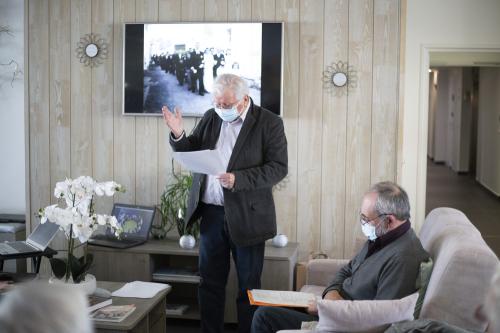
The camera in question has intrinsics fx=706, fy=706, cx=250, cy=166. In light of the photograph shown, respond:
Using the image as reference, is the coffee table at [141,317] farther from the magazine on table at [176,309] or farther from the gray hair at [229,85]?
the gray hair at [229,85]

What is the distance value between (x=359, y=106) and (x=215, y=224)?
1.57 metres

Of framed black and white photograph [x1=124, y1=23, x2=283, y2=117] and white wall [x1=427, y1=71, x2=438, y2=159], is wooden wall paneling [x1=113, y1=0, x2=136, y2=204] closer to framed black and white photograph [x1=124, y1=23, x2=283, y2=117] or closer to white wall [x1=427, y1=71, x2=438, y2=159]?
framed black and white photograph [x1=124, y1=23, x2=283, y2=117]

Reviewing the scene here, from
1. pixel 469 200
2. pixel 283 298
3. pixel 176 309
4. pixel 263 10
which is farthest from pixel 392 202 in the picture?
pixel 469 200

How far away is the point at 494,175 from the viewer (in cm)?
1002

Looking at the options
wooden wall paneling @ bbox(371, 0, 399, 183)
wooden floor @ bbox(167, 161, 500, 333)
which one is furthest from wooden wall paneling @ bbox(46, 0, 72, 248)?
wooden wall paneling @ bbox(371, 0, 399, 183)

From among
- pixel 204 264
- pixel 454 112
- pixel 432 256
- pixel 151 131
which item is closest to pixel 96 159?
pixel 151 131

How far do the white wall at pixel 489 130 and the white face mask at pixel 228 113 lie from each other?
22.4 ft

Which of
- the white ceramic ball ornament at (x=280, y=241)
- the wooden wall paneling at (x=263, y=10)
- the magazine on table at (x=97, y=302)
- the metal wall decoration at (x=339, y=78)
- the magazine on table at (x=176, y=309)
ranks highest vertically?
the wooden wall paneling at (x=263, y=10)

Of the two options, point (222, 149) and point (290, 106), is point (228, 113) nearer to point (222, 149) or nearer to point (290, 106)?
point (222, 149)

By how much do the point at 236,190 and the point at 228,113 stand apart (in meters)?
0.42

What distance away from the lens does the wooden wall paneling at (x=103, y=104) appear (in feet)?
16.6

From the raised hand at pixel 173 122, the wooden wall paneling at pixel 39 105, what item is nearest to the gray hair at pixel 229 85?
the raised hand at pixel 173 122

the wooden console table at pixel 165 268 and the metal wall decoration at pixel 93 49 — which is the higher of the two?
the metal wall decoration at pixel 93 49

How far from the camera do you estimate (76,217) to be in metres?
3.30
